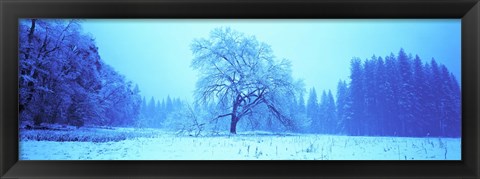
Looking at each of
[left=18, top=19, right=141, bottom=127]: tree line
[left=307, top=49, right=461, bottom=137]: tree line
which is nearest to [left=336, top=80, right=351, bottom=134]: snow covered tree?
[left=307, top=49, right=461, bottom=137]: tree line

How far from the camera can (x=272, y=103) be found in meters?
2.27

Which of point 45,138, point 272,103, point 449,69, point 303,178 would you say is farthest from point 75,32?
point 449,69

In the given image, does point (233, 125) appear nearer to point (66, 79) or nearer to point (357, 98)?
point (357, 98)

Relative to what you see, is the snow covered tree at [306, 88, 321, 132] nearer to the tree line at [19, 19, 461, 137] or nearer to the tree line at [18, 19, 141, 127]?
the tree line at [19, 19, 461, 137]

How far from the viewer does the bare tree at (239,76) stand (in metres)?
2.25

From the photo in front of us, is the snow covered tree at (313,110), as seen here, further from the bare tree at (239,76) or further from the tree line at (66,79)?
the tree line at (66,79)

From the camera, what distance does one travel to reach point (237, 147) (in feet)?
7.32

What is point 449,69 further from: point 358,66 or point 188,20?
point 188,20

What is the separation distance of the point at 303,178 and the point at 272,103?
13.6 inches
